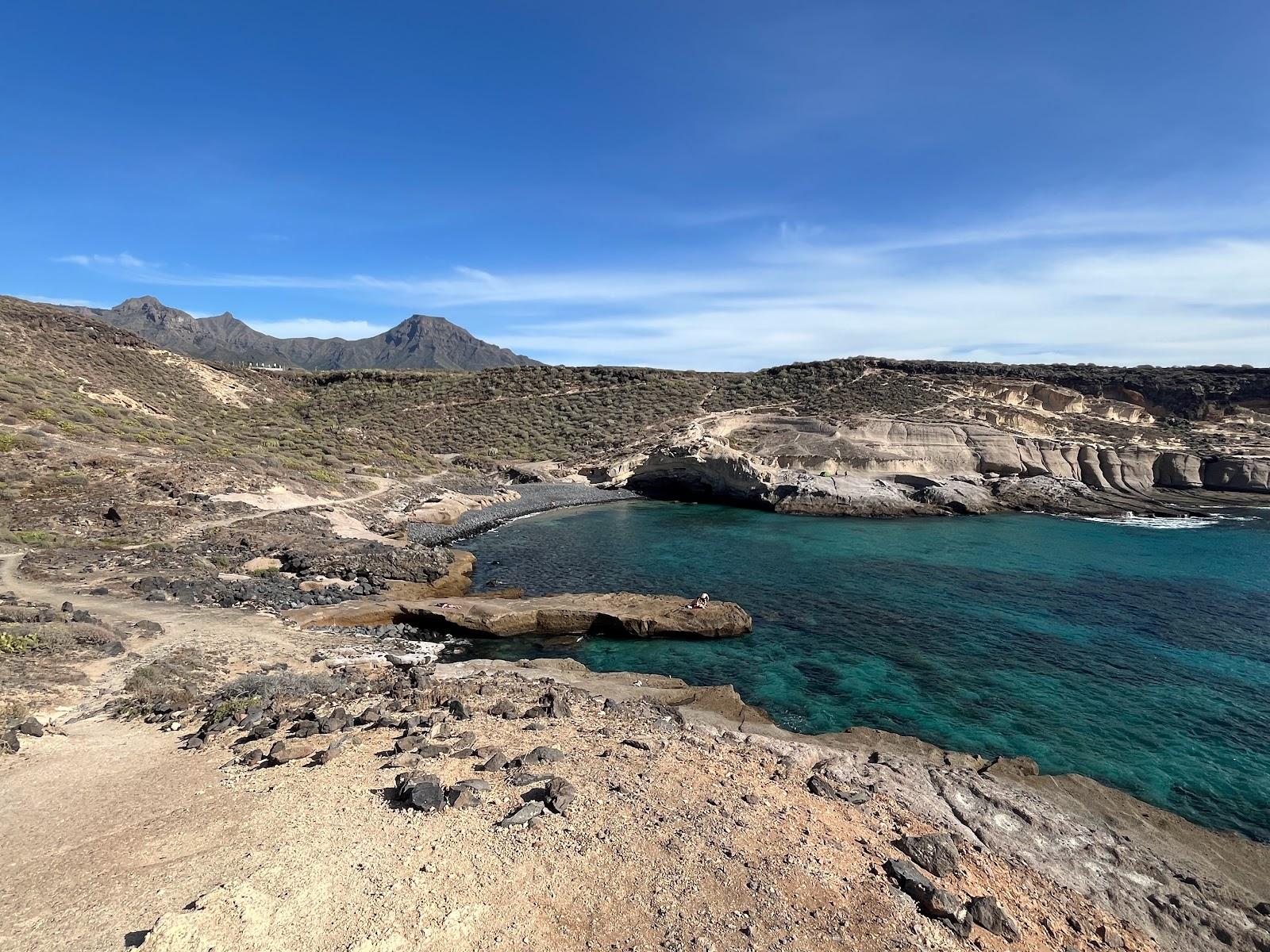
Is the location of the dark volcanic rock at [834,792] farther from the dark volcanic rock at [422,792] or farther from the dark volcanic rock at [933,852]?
the dark volcanic rock at [422,792]

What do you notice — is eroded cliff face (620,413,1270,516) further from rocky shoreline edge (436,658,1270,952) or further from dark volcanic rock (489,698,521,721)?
dark volcanic rock (489,698,521,721)

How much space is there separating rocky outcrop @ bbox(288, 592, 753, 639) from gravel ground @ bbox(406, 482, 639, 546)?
418 inches

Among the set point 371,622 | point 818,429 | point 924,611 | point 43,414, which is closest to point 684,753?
point 371,622

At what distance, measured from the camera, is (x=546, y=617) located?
17.3 meters

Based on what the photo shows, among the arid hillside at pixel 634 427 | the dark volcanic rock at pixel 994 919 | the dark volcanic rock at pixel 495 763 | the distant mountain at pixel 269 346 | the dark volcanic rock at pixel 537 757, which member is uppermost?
the distant mountain at pixel 269 346

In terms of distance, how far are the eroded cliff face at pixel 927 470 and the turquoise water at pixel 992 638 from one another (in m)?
7.04

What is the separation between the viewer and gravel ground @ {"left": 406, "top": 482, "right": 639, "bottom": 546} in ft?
97.6

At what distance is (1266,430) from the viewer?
47969mm

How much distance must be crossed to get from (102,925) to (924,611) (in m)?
19.8

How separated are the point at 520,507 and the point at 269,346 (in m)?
176

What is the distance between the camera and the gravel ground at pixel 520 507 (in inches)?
1171

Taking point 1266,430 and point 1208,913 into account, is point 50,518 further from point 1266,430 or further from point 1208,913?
point 1266,430

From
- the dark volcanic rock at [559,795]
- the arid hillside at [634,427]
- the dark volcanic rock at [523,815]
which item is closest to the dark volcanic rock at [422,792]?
the dark volcanic rock at [523,815]

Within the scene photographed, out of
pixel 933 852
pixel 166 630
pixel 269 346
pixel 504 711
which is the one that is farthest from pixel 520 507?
pixel 269 346
